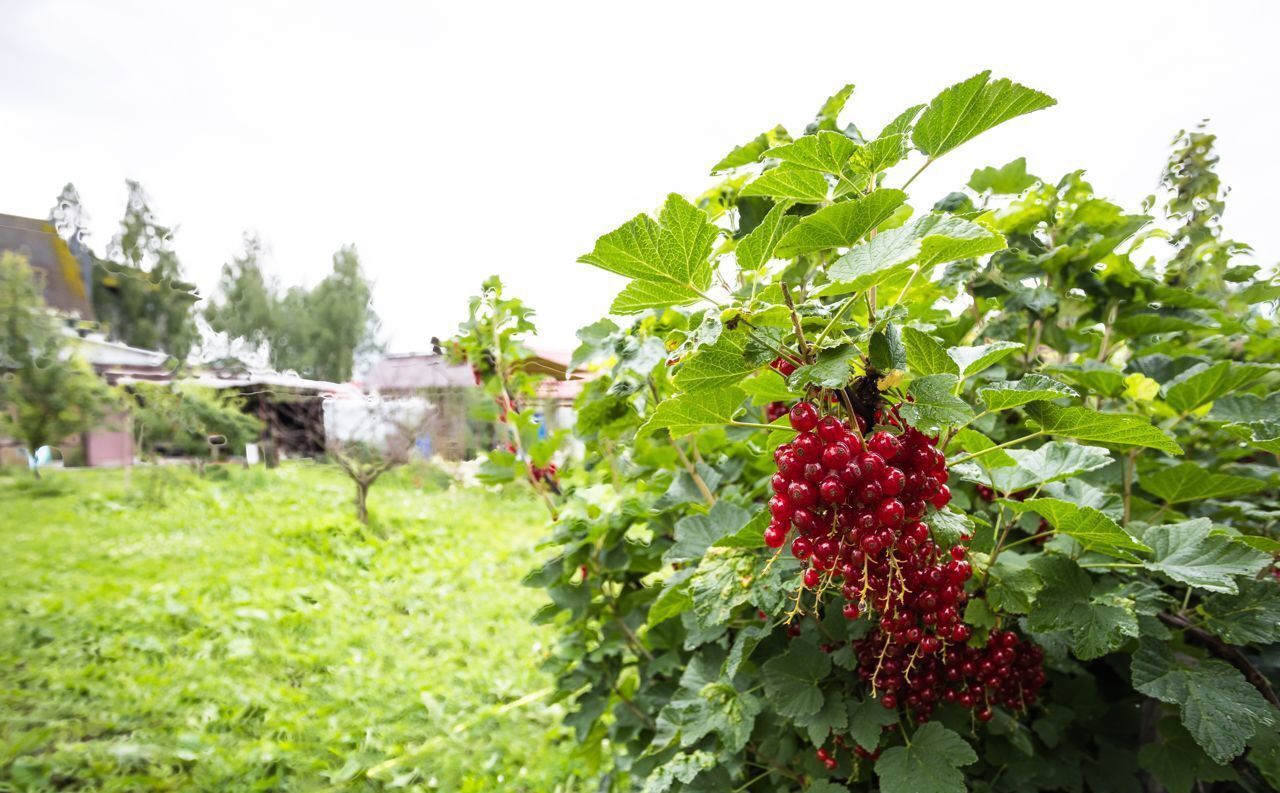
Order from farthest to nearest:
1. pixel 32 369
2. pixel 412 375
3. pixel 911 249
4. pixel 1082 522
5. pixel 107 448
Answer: pixel 412 375, pixel 107 448, pixel 32 369, pixel 1082 522, pixel 911 249

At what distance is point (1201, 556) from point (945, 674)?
20 cm

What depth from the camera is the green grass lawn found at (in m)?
1.43

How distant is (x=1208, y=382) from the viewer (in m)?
0.56

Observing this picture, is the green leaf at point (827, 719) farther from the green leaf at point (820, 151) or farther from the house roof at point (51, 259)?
the house roof at point (51, 259)

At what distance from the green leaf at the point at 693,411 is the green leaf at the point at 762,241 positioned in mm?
77

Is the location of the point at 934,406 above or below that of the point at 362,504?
above

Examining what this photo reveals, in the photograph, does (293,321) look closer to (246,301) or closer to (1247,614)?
(246,301)

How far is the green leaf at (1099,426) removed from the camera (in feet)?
1.13

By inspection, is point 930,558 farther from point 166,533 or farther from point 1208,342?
point 166,533

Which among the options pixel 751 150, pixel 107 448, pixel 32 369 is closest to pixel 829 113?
pixel 751 150

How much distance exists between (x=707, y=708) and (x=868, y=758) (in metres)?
0.14

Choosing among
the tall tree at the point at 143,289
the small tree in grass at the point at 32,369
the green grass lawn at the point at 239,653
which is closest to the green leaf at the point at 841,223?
the green grass lawn at the point at 239,653

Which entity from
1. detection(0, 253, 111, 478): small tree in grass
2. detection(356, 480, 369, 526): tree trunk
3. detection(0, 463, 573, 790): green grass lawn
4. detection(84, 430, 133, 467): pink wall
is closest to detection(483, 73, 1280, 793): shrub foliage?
detection(0, 463, 573, 790): green grass lawn

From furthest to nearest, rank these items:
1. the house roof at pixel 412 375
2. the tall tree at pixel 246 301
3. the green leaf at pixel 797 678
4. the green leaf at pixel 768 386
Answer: the house roof at pixel 412 375 → the tall tree at pixel 246 301 → the green leaf at pixel 797 678 → the green leaf at pixel 768 386
